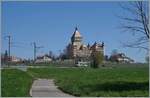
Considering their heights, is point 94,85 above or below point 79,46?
below

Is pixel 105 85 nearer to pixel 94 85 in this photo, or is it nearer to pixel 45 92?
pixel 94 85

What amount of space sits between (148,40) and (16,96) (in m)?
6.39

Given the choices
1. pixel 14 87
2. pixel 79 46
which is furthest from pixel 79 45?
pixel 14 87

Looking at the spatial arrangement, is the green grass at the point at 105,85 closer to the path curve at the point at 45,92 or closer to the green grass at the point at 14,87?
the path curve at the point at 45,92

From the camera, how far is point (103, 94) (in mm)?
13711

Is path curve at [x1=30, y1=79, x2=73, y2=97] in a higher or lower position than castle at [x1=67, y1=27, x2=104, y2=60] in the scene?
lower

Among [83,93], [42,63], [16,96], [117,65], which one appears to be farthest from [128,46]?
[42,63]

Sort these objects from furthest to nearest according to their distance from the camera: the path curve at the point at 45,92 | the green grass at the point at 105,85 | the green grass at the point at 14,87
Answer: the green grass at the point at 105,85
the path curve at the point at 45,92
the green grass at the point at 14,87

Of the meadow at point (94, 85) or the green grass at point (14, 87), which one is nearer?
the green grass at point (14, 87)

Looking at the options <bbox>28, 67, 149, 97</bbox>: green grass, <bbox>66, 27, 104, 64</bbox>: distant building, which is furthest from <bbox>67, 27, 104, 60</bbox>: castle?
<bbox>28, 67, 149, 97</bbox>: green grass

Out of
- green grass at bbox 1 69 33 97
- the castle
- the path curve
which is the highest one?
the castle

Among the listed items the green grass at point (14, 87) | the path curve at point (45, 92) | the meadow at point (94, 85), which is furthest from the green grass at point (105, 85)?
the green grass at point (14, 87)

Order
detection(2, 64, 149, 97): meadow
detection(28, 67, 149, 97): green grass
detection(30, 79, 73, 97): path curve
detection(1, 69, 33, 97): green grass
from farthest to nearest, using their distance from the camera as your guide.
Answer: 1. detection(28, 67, 149, 97): green grass
2. detection(2, 64, 149, 97): meadow
3. detection(30, 79, 73, 97): path curve
4. detection(1, 69, 33, 97): green grass

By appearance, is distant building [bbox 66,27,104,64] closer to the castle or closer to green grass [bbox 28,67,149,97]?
the castle
